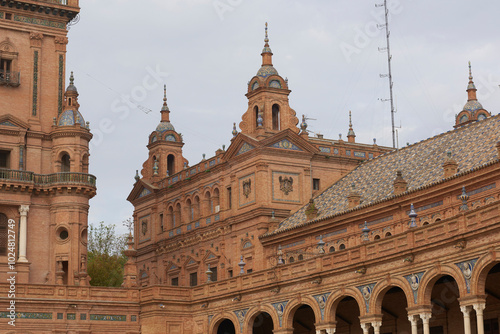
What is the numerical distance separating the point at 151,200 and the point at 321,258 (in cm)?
3386

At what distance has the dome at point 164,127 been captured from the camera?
8381 cm

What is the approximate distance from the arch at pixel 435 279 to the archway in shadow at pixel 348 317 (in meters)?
12.9

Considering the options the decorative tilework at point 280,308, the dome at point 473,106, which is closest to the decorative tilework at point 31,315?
the decorative tilework at point 280,308

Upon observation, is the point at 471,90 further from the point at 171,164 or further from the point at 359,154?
the point at 171,164

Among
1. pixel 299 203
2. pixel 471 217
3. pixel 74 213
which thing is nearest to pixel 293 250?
pixel 299 203

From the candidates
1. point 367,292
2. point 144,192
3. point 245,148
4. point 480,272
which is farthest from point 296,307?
point 144,192

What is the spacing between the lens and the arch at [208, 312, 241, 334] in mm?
58562

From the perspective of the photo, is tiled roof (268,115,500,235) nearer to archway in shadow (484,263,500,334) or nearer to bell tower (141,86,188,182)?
archway in shadow (484,263,500,334)

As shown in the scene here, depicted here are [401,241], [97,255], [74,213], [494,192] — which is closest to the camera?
[401,241]

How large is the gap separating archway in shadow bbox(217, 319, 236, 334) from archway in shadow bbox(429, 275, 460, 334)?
16.2 m

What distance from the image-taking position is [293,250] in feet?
212

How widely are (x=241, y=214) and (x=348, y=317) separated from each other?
1468 centimetres

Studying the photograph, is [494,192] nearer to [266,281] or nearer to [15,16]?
[266,281]

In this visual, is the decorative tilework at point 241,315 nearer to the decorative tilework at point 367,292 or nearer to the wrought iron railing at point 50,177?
the decorative tilework at point 367,292
